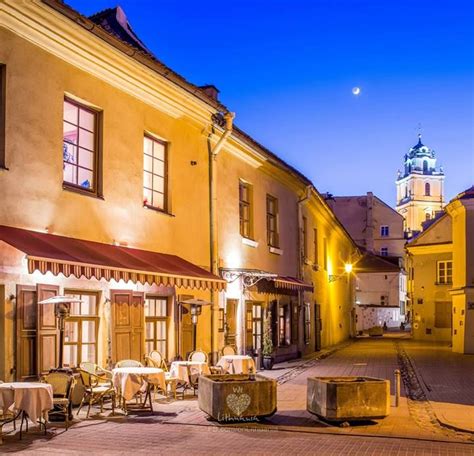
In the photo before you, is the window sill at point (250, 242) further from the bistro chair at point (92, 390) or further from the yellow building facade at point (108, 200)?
the bistro chair at point (92, 390)

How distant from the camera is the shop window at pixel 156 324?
15.0m

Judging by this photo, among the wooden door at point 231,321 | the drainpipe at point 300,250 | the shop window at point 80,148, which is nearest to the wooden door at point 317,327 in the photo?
the drainpipe at point 300,250

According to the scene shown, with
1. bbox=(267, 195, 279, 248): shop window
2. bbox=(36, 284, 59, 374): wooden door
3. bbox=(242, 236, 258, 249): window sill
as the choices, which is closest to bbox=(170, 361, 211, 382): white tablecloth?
bbox=(36, 284, 59, 374): wooden door

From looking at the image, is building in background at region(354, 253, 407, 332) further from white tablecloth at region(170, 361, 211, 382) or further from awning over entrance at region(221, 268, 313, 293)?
white tablecloth at region(170, 361, 211, 382)

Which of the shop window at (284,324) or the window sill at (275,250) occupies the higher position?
the window sill at (275,250)

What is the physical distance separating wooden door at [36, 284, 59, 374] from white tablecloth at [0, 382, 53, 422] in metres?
1.77

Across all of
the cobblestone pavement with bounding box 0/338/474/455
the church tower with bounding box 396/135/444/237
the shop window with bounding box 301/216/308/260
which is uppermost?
the church tower with bounding box 396/135/444/237

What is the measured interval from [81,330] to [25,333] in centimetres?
167

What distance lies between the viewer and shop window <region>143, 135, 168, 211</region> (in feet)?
50.2

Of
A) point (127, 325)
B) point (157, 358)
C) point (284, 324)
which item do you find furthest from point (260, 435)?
point (284, 324)

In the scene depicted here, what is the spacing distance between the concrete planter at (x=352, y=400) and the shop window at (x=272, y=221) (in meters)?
12.5

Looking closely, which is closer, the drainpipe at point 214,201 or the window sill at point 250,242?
the drainpipe at point 214,201

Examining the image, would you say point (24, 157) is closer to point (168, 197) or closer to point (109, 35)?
point (109, 35)

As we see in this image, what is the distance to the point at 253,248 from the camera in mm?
21312
